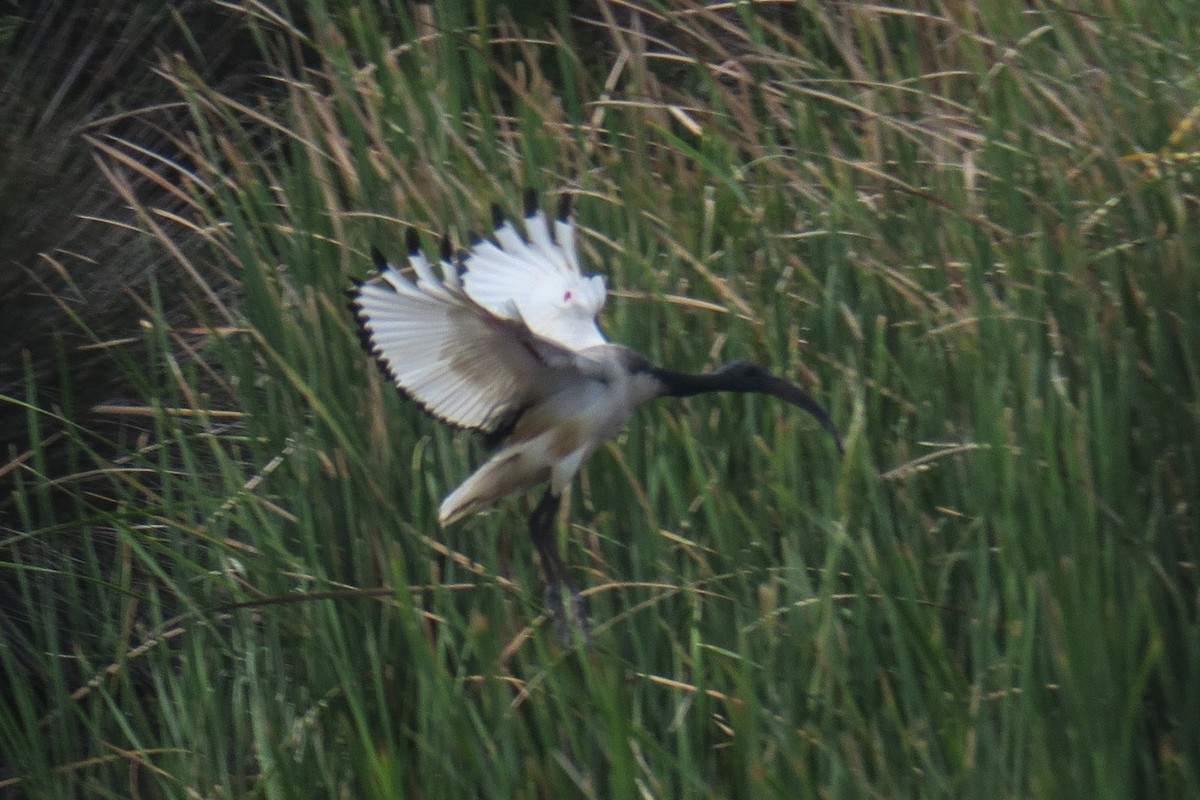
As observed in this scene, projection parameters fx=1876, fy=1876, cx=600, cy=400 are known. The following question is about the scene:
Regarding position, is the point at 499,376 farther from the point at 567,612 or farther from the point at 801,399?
the point at 801,399

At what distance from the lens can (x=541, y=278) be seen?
2.86m

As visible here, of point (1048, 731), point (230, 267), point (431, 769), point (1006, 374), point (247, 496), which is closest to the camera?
point (1048, 731)

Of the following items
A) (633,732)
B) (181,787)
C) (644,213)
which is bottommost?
(181,787)

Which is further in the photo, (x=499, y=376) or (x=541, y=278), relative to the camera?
(x=541, y=278)

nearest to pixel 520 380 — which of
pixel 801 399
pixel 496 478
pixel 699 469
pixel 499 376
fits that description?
pixel 499 376

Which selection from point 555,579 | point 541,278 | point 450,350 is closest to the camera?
point 450,350

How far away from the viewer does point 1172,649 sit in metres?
2.43

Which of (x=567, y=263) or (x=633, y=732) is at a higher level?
(x=567, y=263)

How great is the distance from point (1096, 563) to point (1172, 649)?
279 mm

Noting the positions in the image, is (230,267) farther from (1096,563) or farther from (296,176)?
(1096,563)

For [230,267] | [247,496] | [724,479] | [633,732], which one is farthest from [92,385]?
[633,732]

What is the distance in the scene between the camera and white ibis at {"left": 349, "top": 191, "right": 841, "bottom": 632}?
244cm

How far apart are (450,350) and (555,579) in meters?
0.36

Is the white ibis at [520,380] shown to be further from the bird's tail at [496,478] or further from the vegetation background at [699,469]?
the vegetation background at [699,469]
